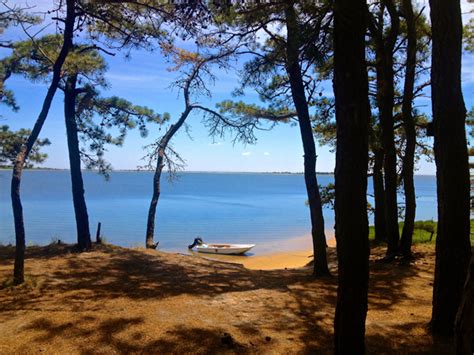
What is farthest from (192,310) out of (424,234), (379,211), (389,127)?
(424,234)

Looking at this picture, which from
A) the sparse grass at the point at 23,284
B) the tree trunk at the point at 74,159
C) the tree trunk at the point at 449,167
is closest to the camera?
the tree trunk at the point at 449,167

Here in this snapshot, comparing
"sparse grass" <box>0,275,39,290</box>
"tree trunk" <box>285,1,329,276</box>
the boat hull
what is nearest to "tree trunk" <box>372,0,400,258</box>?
"tree trunk" <box>285,1,329,276</box>

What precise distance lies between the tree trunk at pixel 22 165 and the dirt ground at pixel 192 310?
1.25 feet

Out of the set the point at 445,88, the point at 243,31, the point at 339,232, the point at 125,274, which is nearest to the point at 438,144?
the point at 445,88

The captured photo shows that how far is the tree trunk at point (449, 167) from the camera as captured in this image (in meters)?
4.18

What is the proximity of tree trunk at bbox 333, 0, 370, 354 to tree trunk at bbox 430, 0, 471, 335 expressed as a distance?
4.80ft

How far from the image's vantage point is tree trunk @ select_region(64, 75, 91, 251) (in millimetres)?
10555

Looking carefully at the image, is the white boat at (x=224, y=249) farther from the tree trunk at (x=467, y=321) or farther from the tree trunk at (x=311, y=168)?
the tree trunk at (x=467, y=321)

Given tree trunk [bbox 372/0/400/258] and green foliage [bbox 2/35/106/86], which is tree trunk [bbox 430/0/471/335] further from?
green foliage [bbox 2/35/106/86]

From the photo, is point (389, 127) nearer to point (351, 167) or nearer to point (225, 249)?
point (351, 167)

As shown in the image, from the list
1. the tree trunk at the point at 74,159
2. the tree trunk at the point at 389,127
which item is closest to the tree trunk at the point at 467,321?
the tree trunk at the point at 389,127

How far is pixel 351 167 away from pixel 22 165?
18.6 feet

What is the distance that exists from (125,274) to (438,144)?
6.12 m

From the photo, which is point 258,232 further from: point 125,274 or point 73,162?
point 125,274
